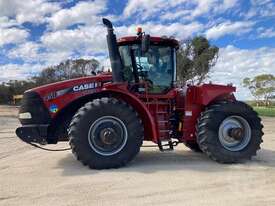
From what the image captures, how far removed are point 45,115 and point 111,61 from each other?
1767 mm

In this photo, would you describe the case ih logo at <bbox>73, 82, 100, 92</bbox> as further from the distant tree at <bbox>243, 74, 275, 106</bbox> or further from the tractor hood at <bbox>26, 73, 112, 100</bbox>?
the distant tree at <bbox>243, 74, 275, 106</bbox>

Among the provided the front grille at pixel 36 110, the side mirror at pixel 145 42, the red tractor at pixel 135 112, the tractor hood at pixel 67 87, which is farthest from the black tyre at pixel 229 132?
the front grille at pixel 36 110

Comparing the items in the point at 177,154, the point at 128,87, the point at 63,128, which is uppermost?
the point at 128,87

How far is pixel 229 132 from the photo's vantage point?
10.2 m

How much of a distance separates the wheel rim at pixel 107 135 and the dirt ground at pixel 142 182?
0.48 meters

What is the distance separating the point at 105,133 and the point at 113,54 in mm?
1751

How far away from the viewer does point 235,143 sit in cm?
1028

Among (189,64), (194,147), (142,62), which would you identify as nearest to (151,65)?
(142,62)

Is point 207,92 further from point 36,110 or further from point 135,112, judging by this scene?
point 36,110

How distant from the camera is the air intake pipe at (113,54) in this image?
9859 mm

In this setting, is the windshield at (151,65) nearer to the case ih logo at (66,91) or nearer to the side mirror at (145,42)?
the side mirror at (145,42)

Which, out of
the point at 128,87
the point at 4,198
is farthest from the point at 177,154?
the point at 4,198

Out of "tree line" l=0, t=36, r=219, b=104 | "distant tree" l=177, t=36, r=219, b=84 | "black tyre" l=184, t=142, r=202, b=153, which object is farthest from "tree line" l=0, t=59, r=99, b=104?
"black tyre" l=184, t=142, r=202, b=153

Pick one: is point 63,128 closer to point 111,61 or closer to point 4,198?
point 111,61
